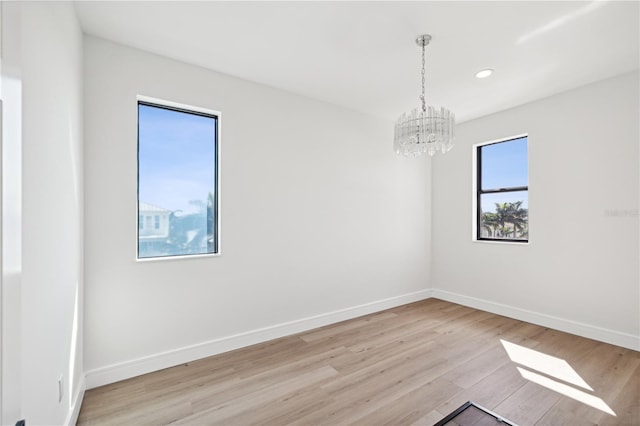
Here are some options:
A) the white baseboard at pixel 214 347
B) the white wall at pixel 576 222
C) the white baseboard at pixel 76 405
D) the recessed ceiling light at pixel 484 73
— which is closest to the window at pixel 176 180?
the white baseboard at pixel 214 347

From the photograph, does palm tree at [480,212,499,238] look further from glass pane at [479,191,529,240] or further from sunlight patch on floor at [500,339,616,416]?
sunlight patch on floor at [500,339,616,416]

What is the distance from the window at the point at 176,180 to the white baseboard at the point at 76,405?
0.99 metres

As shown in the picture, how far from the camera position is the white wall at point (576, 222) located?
2971 millimetres

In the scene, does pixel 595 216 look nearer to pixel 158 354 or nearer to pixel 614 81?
pixel 614 81

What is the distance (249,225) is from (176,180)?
31.2 inches

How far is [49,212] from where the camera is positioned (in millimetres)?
1434

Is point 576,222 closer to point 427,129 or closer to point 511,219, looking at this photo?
point 511,219

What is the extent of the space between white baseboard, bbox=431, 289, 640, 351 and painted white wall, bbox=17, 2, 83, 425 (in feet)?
14.4

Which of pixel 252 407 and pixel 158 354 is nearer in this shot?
pixel 252 407

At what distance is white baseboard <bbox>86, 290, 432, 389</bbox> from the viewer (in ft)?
7.70

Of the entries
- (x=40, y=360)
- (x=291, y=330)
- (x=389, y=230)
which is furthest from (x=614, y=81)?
(x=40, y=360)

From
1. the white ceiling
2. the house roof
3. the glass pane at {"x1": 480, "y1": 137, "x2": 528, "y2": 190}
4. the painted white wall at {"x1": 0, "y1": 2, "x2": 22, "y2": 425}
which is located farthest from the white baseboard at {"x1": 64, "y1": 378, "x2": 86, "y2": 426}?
the glass pane at {"x1": 480, "y1": 137, "x2": 528, "y2": 190}

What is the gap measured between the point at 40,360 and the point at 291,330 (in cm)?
229

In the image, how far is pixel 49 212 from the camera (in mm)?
1434
